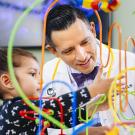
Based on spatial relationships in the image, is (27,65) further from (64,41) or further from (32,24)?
(32,24)

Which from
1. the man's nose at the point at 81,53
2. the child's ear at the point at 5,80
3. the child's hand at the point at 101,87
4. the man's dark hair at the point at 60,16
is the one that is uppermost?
the man's dark hair at the point at 60,16

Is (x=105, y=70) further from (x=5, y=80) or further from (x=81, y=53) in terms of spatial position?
(x=5, y=80)

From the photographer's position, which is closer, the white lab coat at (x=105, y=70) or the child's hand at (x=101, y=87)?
the child's hand at (x=101, y=87)

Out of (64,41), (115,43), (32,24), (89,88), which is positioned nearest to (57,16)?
(64,41)

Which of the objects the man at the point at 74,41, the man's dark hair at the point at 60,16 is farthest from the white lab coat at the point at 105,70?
the man's dark hair at the point at 60,16

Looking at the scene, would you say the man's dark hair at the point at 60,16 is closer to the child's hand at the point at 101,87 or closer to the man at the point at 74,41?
the man at the point at 74,41

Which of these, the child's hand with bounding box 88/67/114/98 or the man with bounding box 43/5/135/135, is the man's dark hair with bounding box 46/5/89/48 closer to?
the man with bounding box 43/5/135/135

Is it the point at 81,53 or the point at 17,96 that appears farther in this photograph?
the point at 17,96

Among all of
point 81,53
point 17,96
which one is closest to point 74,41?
point 81,53

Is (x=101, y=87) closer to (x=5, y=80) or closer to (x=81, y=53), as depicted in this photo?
(x=81, y=53)

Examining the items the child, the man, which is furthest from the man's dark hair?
the child

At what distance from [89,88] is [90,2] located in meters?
0.14

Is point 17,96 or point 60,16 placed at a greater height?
point 60,16

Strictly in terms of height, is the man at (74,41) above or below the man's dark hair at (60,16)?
below
